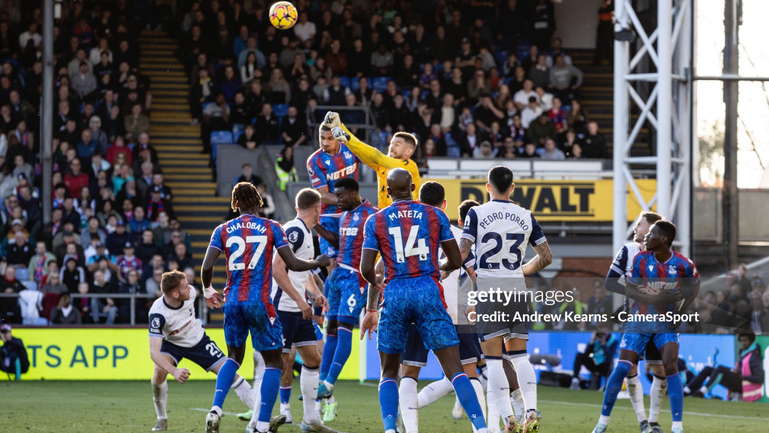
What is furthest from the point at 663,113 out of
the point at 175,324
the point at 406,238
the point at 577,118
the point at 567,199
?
the point at 406,238

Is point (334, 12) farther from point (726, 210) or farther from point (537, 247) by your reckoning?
point (537, 247)

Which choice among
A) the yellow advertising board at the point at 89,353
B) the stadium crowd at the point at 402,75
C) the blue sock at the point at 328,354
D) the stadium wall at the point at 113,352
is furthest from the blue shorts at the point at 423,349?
the stadium crowd at the point at 402,75

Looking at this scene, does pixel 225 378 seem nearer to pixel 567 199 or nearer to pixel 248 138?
pixel 567 199

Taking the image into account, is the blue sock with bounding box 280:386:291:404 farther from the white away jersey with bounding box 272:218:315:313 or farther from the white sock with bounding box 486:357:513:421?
the white sock with bounding box 486:357:513:421

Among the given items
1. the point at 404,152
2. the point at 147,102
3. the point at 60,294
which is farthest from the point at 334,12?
the point at 404,152

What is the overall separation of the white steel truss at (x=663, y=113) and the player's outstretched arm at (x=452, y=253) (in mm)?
8660

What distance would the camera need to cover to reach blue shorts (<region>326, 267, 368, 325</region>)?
9930 mm

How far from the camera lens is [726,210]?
60.3 ft

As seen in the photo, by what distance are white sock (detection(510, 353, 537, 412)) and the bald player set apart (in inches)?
40.0

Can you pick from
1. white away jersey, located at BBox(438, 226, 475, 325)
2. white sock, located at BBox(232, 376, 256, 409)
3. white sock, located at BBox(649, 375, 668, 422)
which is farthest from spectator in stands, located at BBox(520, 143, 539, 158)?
white sock, located at BBox(232, 376, 256, 409)

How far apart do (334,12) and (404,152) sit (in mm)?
16044

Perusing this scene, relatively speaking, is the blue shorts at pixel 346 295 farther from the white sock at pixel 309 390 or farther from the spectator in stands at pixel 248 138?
the spectator in stands at pixel 248 138

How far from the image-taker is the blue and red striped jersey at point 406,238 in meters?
7.56

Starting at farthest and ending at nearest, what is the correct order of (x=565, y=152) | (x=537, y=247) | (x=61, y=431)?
1. (x=565, y=152)
2. (x=61, y=431)
3. (x=537, y=247)
